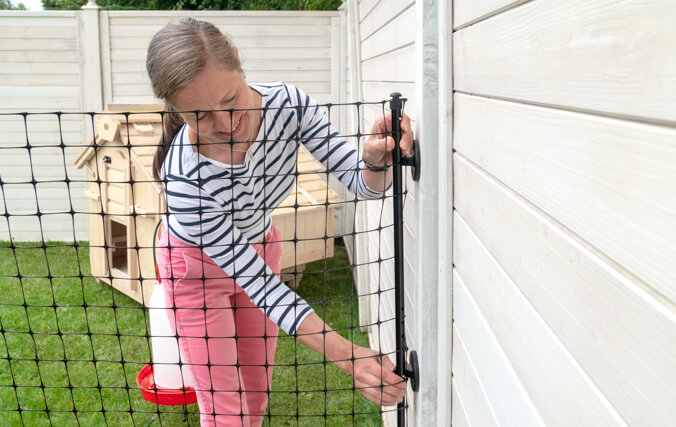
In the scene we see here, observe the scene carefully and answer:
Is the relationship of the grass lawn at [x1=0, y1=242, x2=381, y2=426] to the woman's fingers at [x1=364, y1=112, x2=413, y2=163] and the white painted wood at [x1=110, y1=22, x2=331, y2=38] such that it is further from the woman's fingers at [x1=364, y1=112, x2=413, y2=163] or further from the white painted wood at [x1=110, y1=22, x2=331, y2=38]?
the white painted wood at [x1=110, y1=22, x2=331, y2=38]

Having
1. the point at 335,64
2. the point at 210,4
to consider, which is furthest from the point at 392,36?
the point at 210,4

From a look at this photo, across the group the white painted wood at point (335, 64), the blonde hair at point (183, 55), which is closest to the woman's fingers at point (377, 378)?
the blonde hair at point (183, 55)

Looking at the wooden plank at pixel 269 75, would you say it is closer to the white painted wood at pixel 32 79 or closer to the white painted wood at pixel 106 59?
the white painted wood at pixel 106 59

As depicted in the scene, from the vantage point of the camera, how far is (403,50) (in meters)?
1.99

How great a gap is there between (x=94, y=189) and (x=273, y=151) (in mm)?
3322
